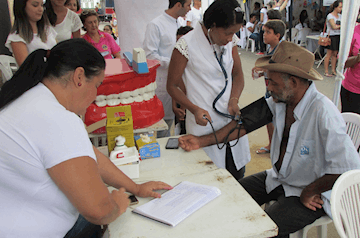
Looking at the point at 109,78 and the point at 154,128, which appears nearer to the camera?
the point at 109,78

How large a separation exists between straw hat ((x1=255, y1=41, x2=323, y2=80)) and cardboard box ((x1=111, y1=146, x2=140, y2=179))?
35.2 inches

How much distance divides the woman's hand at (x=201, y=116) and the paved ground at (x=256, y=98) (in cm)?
116

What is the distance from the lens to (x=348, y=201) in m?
1.22

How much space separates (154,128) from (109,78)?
0.48 m

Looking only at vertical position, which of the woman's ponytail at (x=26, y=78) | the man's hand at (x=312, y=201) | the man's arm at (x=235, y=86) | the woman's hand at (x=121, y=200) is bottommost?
the man's hand at (x=312, y=201)

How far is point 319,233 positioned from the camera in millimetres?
1642

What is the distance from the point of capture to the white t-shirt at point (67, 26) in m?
3.34

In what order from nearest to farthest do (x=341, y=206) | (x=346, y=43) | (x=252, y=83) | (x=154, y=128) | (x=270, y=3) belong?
(x=341, y=206) < (x=154, y=128) < (x=346, y=43) < (x=252, y=83) < (x=270, y=3)

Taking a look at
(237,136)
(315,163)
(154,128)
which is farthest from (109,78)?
(315,163)

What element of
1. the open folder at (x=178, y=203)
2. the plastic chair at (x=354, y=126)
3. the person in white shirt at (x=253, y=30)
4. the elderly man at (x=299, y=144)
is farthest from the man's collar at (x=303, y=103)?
the person in white shirt at (x=253, y=30)

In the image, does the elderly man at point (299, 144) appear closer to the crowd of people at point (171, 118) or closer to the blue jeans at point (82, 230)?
the crowd of people at point (171, 118)

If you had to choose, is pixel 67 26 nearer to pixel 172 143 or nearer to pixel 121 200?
pixel 172 143

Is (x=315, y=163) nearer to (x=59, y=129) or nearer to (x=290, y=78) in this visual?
(x=290, y=78)

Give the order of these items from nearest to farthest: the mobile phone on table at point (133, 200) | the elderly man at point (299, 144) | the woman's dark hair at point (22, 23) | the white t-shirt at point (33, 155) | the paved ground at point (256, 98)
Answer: the white t-shirt at point (33, 155), the mobile phone on table at point (133, 200), the elderly man at point (299, 144), the woman's dark hair at point (22, 23), the paved ground at point (256, 98)
